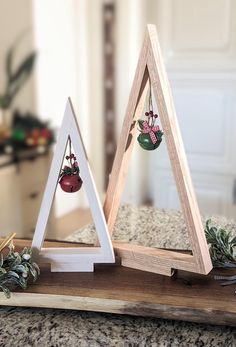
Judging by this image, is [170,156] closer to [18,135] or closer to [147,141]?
[147,141]

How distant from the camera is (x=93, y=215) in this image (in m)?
0.54

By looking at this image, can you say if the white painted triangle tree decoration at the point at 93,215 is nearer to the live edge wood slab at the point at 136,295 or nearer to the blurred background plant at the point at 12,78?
the live edge wood slab at the point at 136,295

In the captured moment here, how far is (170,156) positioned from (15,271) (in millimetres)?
229

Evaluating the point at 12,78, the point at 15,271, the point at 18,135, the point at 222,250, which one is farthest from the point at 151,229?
the point at 12,78

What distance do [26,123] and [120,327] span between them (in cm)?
170

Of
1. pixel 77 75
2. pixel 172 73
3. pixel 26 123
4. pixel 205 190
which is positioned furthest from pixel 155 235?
pixel 77 75

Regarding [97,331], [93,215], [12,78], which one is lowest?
[97,331]

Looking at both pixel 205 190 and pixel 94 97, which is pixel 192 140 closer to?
pixel 205 190

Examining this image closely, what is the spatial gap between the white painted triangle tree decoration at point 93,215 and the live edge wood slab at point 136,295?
2 centimetres

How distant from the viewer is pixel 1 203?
6.23 feet

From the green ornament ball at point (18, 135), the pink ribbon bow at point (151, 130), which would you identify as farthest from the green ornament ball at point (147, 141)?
the green ornament ball at point (18, 135)

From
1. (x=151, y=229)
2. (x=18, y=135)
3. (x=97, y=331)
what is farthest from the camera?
(x=18, y=135)

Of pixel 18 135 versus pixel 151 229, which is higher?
pixel 18 135

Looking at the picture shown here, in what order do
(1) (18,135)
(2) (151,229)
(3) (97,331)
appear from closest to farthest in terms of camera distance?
(3) (97,331) → (2) (151,229) → (1) (18,135)
